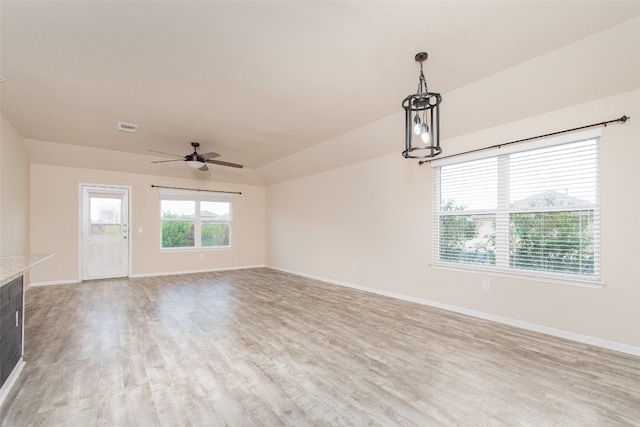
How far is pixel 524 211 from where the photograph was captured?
11.5 ft

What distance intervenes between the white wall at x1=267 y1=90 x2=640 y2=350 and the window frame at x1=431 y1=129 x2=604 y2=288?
0.23 feet

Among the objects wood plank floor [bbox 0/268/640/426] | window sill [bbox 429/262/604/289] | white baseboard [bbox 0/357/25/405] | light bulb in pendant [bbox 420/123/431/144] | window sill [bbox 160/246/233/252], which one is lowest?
wood plank floor [bbox 0/268/640/426]

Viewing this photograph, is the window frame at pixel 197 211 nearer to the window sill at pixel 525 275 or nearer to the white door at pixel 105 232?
the white door at pixel 105 232

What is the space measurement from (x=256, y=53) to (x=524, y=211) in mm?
3453

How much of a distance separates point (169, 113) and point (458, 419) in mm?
4586

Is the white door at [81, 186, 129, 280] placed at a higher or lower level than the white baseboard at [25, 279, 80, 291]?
higher

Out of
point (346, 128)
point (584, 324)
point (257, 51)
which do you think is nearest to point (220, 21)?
point (257, 51)

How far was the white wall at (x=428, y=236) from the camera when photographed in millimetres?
2832

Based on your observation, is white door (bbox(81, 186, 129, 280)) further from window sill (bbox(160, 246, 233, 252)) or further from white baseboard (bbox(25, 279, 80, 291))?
window sill (bbox(160, 246, 233, 252))

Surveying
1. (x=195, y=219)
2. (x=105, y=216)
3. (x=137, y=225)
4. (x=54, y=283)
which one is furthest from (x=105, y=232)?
(x=195, y=219)

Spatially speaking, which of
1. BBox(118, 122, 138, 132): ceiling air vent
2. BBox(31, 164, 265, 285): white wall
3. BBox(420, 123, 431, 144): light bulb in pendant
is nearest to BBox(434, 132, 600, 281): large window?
BBox(420, 123, 431, 144): light bulb in pendant

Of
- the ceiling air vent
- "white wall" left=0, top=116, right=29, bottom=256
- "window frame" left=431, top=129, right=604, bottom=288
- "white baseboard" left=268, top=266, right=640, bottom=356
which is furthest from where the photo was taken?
the ceiling air vent

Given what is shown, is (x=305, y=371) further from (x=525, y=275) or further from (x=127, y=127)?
(x=127, y=127)

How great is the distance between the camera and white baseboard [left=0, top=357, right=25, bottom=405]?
1993 mm
